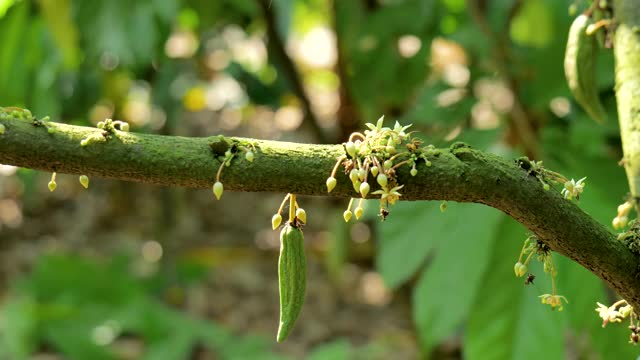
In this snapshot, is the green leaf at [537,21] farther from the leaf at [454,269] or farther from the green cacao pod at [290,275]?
the green cacao pod at [290,275]

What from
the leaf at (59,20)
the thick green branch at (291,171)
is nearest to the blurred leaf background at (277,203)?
the leaf at (59,20)

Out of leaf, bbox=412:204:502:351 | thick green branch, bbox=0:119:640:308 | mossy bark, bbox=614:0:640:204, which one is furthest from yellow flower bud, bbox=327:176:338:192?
leaf, bbox=412:204:502:351

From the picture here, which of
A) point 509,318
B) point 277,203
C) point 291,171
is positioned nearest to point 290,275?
point 291,171

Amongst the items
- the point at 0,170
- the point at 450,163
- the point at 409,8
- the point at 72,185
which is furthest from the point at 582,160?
the point at 72,185

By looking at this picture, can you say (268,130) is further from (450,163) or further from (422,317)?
(450,163)

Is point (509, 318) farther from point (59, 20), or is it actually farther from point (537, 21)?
point (537, 21)

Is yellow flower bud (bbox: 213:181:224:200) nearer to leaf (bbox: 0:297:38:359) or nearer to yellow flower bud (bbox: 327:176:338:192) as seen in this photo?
yellow flower bud (bbox: 327:176:338:192)
